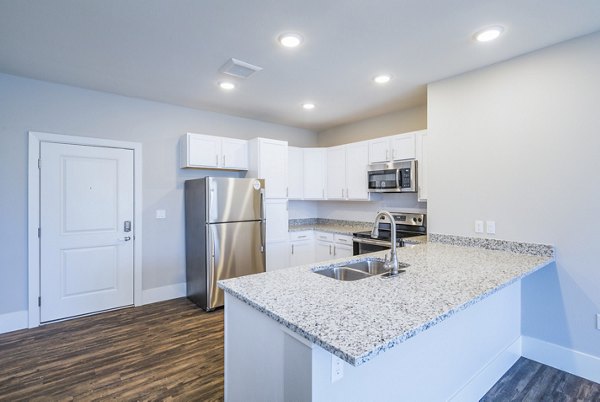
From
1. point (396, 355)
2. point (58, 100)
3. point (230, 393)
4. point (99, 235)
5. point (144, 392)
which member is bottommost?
point (144, 392)

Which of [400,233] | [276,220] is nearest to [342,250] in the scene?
[400,233]

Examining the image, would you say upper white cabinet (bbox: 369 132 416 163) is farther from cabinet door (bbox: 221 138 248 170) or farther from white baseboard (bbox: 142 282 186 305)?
white baseboard (bbox: 142 282 186 305)

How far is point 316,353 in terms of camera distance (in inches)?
46.0

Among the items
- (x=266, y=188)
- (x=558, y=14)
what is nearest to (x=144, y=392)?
(x=266, y=188)

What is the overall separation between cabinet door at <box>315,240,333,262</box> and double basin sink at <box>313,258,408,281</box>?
84.9 inches

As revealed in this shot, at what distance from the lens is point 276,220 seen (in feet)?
14.1

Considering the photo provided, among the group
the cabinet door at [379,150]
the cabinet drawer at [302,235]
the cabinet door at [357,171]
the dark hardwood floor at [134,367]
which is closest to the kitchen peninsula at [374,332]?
the dark hardwood floor at [134,367]

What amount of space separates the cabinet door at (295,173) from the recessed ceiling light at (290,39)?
2.41m

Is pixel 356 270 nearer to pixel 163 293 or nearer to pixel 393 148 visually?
pixel 393 148

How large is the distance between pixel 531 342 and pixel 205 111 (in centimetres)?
438

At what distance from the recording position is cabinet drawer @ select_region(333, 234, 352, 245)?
13.7 feet

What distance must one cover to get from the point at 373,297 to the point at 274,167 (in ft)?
9.82

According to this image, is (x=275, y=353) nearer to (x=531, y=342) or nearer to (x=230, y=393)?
(x=230, y=393)

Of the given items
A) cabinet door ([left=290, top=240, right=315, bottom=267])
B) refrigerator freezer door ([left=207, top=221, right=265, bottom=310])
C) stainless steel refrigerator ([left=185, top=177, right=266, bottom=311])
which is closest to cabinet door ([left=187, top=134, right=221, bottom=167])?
stainless steel refrigerator ([left=185, top=177, right=266, bottom=311])
